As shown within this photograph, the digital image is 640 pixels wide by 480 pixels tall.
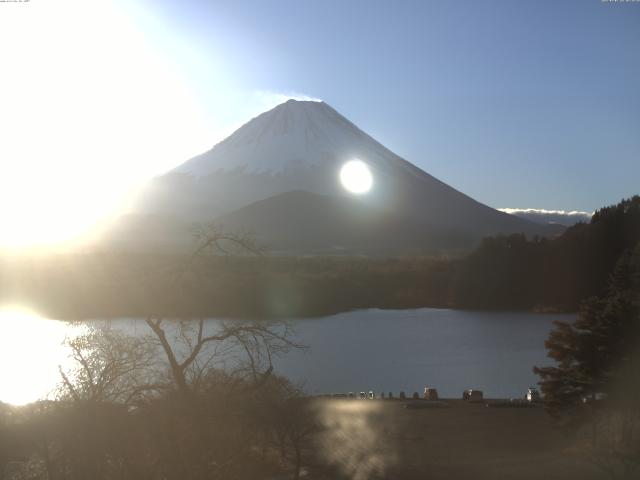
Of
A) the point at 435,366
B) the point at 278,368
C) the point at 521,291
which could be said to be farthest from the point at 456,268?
the point at 278,368

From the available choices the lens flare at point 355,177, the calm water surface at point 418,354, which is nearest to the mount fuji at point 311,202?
A: the lens flare at point 355,177

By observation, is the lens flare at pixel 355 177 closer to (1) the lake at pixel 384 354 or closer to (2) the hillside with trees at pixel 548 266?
(2) the hillside with trees at pixel 548 266

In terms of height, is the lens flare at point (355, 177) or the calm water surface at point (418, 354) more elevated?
the lens flare at point (355, 177)

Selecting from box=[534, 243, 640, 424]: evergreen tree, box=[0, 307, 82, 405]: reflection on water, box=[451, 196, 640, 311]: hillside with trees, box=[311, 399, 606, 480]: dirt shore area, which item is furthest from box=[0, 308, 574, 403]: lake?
box=[451, 196, 640, 311]: hillside with trees

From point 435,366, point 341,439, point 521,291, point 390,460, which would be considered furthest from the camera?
point 521,291

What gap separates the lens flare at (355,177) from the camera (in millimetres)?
79750

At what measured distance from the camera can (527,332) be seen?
1147 inches

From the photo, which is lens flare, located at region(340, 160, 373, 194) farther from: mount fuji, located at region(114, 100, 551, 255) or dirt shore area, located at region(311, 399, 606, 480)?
dirt shore area, located at region(311, 399, 606, 480)

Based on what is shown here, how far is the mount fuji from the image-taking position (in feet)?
222

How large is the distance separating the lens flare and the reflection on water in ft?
200

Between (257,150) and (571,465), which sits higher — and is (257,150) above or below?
above

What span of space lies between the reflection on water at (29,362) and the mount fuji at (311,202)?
4251 cm

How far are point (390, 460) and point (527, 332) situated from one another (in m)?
21.0

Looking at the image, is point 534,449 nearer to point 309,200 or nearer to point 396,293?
point 396,293
